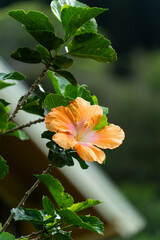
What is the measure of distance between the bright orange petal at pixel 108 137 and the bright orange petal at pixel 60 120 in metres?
0.04

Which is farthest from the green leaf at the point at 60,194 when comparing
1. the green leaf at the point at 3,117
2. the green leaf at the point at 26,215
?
the green leaf at the point at 3,117

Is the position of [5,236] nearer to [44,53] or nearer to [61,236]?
[61,236]

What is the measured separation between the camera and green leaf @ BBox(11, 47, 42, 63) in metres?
0.57

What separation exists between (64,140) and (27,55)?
5.9 inches

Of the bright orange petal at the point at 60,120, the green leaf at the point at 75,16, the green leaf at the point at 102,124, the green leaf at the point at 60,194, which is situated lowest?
the green leaf at the point at 60,194

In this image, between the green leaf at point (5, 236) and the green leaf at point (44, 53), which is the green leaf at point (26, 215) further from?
the green leaf at point (44, 53)

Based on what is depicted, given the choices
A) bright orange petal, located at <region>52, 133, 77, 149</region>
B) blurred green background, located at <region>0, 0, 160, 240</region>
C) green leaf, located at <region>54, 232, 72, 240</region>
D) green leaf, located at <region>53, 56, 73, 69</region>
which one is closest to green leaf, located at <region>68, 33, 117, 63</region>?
green leaf, located at <region>53, 56, 73, 69</region>

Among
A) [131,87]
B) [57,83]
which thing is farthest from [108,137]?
[131,87]

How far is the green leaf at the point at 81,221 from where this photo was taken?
1.66 feet

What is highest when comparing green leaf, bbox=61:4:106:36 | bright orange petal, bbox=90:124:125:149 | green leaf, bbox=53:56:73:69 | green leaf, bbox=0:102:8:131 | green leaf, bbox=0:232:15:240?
green leaf, bbox=61:4:106:36

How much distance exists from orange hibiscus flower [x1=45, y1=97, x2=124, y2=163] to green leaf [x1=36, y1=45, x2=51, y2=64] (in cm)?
9

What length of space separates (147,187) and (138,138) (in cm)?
220

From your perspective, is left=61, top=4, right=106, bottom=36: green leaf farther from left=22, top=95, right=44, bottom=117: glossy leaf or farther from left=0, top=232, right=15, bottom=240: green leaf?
left=0, top=232, right=15, bottom=240: green leaf

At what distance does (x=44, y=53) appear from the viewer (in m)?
0.58
